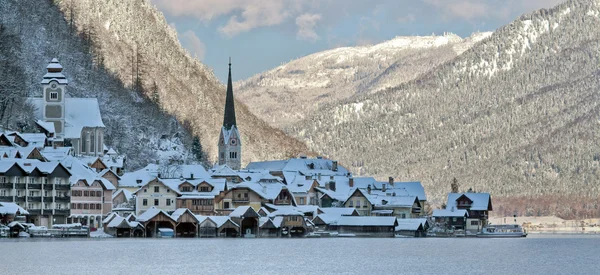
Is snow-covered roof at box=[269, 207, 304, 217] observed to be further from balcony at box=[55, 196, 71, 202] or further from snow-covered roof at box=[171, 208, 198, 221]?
balcony at box=[55, 196, 71, 202]

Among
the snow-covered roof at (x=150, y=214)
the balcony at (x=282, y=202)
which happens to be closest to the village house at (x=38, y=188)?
the snow-covered roof at (x=150, y=214)

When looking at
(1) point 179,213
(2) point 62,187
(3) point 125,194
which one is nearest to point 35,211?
(2) point 62,187

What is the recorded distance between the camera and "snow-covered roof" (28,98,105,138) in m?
186

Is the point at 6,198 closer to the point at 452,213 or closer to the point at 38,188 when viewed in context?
the point at 38,188

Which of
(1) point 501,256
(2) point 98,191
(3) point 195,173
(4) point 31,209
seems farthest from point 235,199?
(1) point 501,256

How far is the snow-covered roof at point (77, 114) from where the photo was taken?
609 feet

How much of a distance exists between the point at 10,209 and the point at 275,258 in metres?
45.1

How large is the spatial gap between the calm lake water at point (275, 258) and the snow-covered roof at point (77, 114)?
56.1 m

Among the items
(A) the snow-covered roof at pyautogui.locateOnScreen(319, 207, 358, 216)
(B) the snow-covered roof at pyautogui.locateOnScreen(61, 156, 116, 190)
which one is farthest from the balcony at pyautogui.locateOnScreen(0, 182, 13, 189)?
(A) the snow-covered roof at pyautogui.locateOnScreen(319, 207, 358, 216)

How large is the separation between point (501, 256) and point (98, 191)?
6170cm

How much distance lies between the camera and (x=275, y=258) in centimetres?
10394

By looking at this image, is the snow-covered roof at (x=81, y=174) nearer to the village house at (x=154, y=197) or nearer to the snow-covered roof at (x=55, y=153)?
the snow-covered roof at (x=55, y=153)

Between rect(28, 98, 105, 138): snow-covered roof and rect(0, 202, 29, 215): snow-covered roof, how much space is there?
149 feet

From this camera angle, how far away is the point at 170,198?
526 ft
